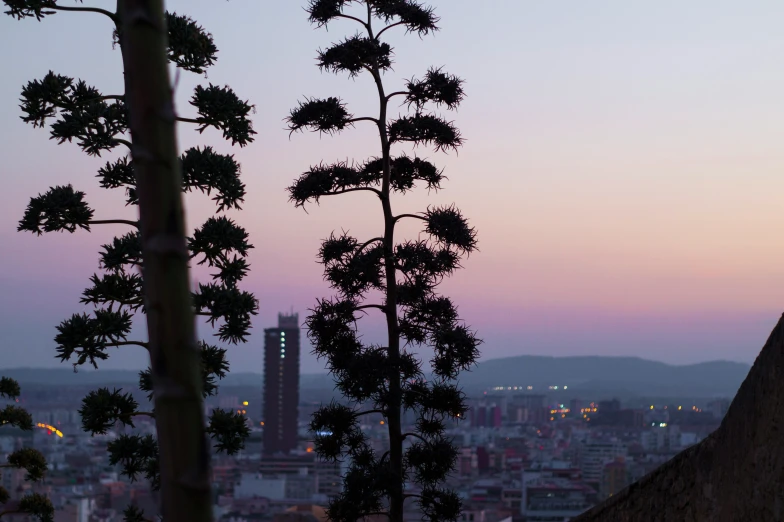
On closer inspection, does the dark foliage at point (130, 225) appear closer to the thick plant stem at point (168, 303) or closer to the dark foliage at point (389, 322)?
the dark foliage at point (389, 322)

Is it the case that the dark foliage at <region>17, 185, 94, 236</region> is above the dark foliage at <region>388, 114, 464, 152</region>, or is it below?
below

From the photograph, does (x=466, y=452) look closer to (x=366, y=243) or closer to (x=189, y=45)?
(x=366, y=243)

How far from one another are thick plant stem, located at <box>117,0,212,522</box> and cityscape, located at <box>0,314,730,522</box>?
0.37 feet

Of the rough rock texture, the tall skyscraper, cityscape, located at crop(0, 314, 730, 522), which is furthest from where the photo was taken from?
the tall skyscraper

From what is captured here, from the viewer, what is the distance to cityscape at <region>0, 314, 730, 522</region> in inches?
1725

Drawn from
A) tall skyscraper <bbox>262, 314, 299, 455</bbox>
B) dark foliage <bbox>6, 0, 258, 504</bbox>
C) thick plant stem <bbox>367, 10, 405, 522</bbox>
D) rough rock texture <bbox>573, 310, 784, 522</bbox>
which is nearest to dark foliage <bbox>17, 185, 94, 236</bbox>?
dark foliage <bbox>6, 0, 258, 504</bbox>

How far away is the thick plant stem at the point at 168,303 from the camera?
2.09m

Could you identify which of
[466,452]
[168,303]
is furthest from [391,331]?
[466,452]

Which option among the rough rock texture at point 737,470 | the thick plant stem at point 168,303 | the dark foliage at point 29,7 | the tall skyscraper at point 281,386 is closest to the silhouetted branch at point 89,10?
the dark foliage at point 29,7

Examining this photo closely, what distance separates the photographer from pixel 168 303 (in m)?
2.11

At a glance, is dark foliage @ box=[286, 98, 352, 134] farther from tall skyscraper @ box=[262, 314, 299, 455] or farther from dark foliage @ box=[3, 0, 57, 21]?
tall skyscraper @ box=[262, 314, 299, 455]

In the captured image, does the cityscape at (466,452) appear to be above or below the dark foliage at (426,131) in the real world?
below

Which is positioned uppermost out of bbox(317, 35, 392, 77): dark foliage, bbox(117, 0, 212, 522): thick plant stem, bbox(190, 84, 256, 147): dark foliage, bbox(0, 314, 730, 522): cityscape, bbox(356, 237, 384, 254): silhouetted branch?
bbox(317, 35, 392, 77): dark foliage

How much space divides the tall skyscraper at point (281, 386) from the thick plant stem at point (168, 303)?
15809cm
